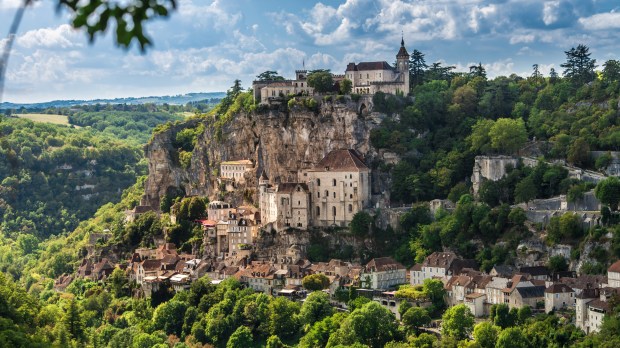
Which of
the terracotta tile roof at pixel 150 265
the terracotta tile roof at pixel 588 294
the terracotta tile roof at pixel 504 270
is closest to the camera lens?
the terracotta tile roof at pixel 588 294

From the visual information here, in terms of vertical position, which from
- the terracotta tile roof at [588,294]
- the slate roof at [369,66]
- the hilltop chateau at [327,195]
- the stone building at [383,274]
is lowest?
the stone building at [383,274]

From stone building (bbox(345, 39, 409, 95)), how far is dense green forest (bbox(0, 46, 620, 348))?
59.1 inches

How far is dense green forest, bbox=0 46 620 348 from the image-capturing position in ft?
167

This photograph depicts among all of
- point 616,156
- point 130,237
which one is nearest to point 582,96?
point 616,156

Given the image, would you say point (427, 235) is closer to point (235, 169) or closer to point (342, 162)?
point (342, 162)

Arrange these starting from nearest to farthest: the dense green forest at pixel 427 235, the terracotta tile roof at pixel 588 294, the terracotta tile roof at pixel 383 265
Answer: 1. the terracotta tile roof at pixel 588 294
2. the dense green forest at pixel 427 235
3. the terracotta tile roof at pixel 383 265

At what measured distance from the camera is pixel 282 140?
72812 millimetres

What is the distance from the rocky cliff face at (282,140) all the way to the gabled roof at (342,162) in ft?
8.14

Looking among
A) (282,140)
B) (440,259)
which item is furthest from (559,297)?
(282,140)

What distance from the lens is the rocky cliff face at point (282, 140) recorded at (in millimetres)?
70625

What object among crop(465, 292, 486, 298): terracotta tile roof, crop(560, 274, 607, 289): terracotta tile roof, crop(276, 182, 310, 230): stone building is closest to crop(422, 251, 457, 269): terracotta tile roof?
crop(465, 292, 486, 298): terracotta tile roof

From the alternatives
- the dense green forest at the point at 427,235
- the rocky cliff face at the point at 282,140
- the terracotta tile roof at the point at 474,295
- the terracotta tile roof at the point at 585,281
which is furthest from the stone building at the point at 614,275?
the rocky cliff face at the point at 282,140

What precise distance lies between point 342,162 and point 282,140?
758 centimetres

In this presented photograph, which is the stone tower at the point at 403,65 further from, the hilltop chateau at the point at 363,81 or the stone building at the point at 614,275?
the stone building at the point at 614,275
